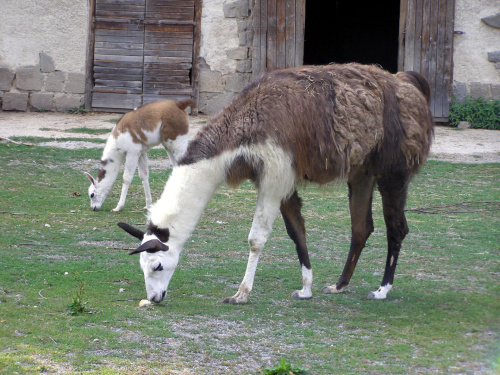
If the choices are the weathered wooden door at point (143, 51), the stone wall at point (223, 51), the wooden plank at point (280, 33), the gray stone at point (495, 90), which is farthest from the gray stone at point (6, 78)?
the gray stone at point (495, 90)

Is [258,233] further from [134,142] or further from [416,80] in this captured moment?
[134,142]

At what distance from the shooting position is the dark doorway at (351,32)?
21797mm

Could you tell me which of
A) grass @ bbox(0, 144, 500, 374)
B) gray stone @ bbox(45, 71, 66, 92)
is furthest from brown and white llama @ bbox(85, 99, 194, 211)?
gray stone @ bbox(45, 71, 66, 92)

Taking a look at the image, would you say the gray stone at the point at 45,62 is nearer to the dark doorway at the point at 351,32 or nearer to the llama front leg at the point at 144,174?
the llama front leg at the point at 144,174

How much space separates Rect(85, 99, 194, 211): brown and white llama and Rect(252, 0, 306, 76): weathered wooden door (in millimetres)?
5390

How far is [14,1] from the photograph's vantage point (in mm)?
13680

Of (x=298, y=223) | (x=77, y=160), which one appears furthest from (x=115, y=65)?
(x=298, y=223)

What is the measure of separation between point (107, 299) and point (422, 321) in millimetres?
2335

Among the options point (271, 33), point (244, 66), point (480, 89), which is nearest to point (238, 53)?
point (244, 66)

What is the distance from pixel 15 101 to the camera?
1393 cm

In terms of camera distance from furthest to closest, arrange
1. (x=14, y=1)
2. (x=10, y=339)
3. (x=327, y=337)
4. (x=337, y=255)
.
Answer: (x=14, y=1)
(x=337, y=255)
(x=327, y=337)
(x=10, y=339)

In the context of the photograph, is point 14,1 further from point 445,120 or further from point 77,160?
point 445,120

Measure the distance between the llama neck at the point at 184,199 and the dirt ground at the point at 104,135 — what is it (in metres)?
7.13

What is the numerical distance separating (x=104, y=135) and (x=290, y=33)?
14.5 feet
